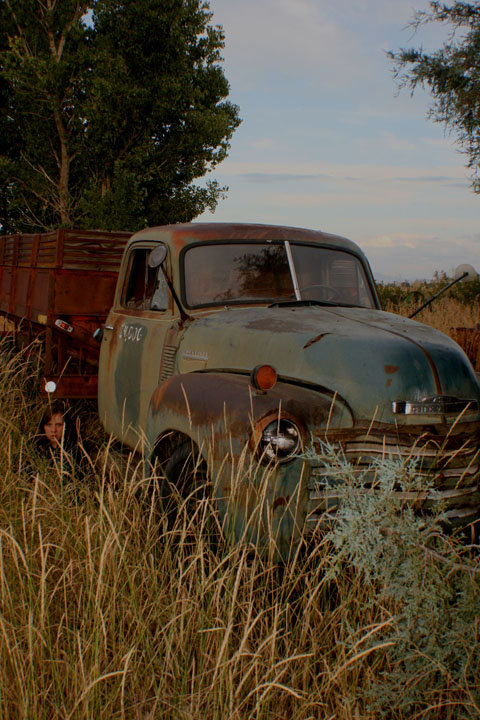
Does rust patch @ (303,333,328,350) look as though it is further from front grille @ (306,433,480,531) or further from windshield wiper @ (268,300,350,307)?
windshield wiper @ (268,300,350,307)

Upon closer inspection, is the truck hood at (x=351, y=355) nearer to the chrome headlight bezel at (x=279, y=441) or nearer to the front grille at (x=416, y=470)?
the front grille at (x=416, y=470)

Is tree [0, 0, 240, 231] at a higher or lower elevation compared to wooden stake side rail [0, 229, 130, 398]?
higher

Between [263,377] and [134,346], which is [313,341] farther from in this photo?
[134,346]

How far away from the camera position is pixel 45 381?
247 inches

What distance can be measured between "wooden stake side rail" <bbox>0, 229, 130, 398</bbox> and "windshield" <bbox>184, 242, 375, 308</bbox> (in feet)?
7.93

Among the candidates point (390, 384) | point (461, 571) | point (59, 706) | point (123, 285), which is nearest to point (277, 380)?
point (390, 384)

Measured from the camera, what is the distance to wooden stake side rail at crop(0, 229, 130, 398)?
6.47 m

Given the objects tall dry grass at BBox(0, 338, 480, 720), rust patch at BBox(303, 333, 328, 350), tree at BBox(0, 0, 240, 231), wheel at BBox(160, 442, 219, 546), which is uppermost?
tree at BBox(0, 0, 240, 231)

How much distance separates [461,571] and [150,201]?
850 inches

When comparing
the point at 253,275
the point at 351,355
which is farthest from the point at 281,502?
the point at 253,275

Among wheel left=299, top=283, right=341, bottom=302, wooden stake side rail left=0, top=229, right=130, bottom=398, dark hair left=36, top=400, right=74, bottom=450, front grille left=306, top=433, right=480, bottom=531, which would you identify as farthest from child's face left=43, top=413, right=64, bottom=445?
front grille left=306, top=433, right=480, bottom=531

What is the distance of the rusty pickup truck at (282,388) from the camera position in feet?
9.46

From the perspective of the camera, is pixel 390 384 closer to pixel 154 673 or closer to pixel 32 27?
pixel 154 673

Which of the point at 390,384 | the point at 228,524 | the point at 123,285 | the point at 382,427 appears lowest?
the point at 228,524
